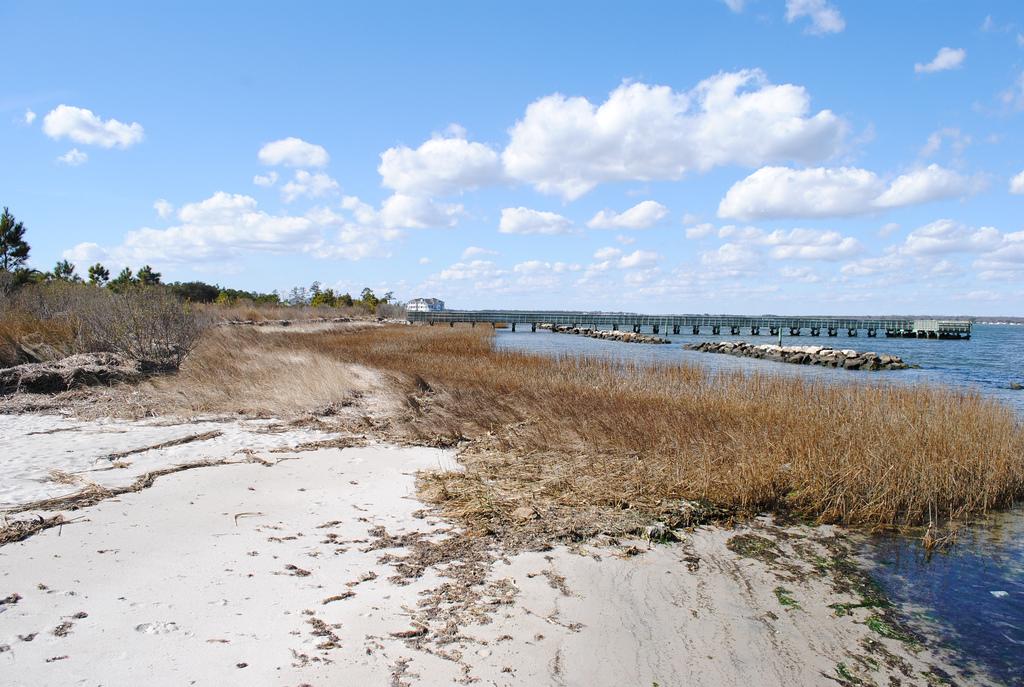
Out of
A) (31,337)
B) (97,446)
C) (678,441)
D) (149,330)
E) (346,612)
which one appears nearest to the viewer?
(346,612)

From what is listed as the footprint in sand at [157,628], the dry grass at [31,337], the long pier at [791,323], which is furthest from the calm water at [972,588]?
the long pier at [791,323]

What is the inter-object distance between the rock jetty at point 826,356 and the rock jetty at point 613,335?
11.8 metres

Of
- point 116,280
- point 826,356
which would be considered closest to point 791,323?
point 826,356

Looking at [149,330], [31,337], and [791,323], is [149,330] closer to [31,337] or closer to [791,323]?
[31,337]

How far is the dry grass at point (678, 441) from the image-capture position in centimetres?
736

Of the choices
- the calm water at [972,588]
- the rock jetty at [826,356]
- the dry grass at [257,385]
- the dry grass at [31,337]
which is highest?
the dry grass at [31,337]

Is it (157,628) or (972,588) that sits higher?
(157,628)

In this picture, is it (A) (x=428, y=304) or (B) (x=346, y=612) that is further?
(A) (x=428, y=304)

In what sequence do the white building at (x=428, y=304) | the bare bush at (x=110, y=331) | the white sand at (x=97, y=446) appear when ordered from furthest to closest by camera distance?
the white building at (x=428, y=304) → the bare bush at (x=110, y=331) → the white sand at (x=97, y=446)

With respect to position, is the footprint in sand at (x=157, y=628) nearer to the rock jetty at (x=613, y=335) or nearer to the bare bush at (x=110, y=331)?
the bare bush at (x=110, y=331)

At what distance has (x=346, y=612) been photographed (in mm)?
4281

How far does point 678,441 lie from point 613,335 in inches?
2341

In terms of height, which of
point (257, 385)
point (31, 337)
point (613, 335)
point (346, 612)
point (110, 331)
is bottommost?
point (346, 612)

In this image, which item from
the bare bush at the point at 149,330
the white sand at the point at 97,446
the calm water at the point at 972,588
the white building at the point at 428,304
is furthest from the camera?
the white building at the point at 428,304
